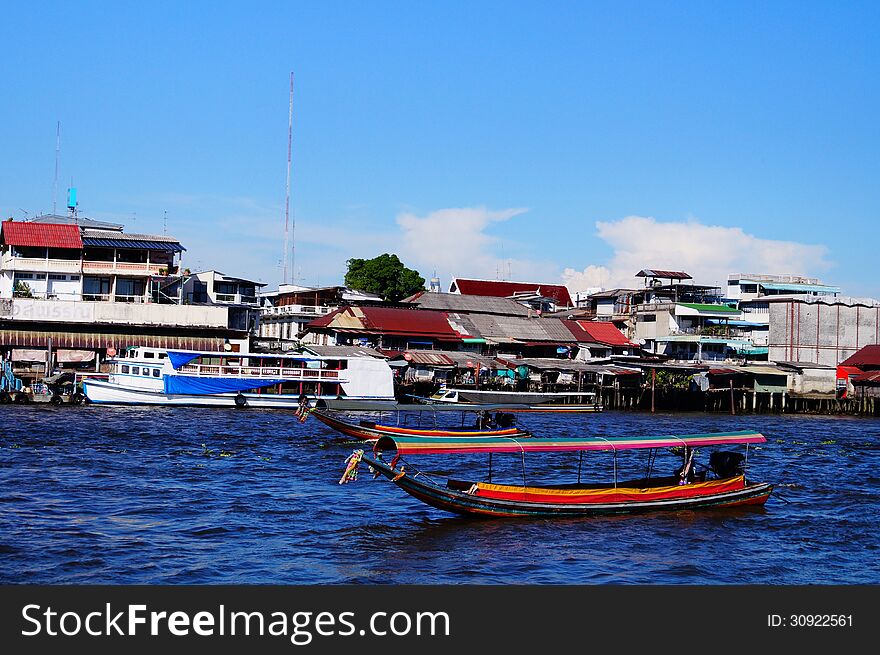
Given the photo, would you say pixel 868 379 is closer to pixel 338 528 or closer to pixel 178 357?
pixel 178 357

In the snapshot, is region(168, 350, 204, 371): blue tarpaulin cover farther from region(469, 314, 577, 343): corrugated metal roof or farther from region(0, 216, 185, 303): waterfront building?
region(469, 314, 577, 343): corrugated metal roof

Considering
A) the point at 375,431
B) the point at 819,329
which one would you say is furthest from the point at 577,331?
the point at 375,431

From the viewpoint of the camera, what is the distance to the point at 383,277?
289 feet

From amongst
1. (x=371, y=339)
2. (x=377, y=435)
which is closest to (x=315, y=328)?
(x=371, y=339)

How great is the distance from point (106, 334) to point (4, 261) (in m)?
9.83

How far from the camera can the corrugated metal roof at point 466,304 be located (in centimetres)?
7781

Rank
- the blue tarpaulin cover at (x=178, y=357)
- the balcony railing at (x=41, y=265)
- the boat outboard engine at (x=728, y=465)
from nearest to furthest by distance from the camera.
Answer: the boat outboard engine at (x=728, y=465) < the blue tarpaulin cover at (x=178, y=357) < the balcony railing at (x=41, y=265)

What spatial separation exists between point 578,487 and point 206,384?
32468 mm

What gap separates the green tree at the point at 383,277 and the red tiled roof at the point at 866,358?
1527 inches

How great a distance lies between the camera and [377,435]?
36656 millimetres

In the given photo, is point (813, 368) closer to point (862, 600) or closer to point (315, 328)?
point (315, 328)

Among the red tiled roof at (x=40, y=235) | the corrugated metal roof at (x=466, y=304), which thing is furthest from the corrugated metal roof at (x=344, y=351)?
the red tiled roof at (x=40, y=235)

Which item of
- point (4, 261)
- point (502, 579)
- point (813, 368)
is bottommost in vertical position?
point (502, 579)

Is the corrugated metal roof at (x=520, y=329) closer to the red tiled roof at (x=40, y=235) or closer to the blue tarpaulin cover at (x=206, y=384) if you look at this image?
the blue tarpaulin cover at (x=206, y=384)
